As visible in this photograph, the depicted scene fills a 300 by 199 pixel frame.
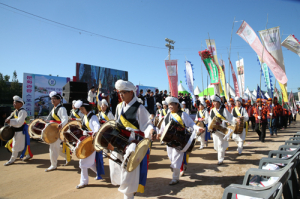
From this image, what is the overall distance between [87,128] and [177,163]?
84.2 inches

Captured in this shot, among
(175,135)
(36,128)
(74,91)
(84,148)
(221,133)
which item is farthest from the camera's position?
(74,91)

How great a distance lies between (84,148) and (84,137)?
22 centimetres

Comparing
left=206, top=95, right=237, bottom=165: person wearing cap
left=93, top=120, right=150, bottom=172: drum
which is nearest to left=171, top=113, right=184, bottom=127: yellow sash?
left=93, top=120, right=150, bottom=172: drum

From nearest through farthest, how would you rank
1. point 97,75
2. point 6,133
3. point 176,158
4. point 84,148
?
point 84,148 < point 176,158 < point 6,133 < point 97,75

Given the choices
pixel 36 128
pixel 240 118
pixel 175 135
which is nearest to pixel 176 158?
pixel 175 135

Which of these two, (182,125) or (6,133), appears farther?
(6,133)

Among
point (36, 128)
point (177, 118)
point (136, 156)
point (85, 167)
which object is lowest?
point (85, 167)

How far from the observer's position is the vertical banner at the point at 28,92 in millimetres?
12412

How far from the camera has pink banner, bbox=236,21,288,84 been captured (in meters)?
7.12

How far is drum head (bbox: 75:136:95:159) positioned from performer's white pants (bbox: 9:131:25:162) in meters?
3.45

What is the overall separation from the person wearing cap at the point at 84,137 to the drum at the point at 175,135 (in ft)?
4.60

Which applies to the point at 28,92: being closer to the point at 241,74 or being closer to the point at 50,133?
the point at 50,133

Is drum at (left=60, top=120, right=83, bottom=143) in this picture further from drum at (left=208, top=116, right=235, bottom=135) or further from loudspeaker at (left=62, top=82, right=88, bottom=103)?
loudspeaker at (left=62, top=82, right=88, bottom=103)

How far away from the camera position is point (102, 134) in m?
2.86
